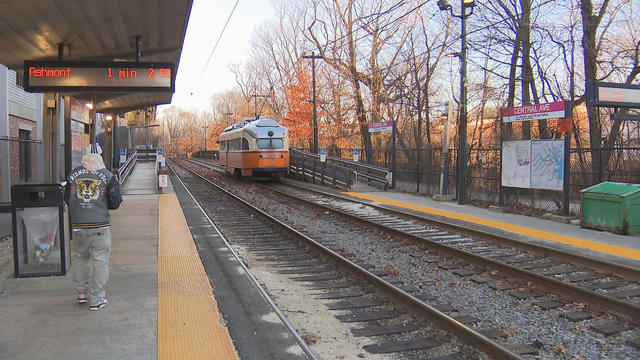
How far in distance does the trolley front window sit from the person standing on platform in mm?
19337

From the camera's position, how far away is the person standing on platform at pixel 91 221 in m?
4.92

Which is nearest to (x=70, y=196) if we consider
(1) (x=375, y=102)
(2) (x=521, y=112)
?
(2) (x=521, y=112)

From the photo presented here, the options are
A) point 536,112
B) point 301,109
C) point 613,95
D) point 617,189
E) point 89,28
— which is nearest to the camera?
point 89,28

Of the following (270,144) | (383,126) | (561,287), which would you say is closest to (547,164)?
(561,287)

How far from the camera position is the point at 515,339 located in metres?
4.75

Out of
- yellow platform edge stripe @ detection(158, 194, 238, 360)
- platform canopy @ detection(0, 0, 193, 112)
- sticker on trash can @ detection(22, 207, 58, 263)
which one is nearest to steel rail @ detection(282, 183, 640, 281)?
yellow platform edge stripe @ detection(158, 194, 238, 360)

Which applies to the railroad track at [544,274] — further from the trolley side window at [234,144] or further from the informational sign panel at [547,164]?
the trolley side window at [234,144]

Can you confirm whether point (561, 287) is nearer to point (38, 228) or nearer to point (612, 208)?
point (612, 208)

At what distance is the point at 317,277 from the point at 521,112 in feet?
33.3

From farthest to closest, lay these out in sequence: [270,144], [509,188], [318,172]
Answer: [270,144] < [318,172] < [509,188]

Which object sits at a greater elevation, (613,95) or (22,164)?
(613,95)

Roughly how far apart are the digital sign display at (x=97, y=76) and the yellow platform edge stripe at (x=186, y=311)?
3457 mm

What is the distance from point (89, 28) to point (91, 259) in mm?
5597

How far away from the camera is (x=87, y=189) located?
4.94 m
